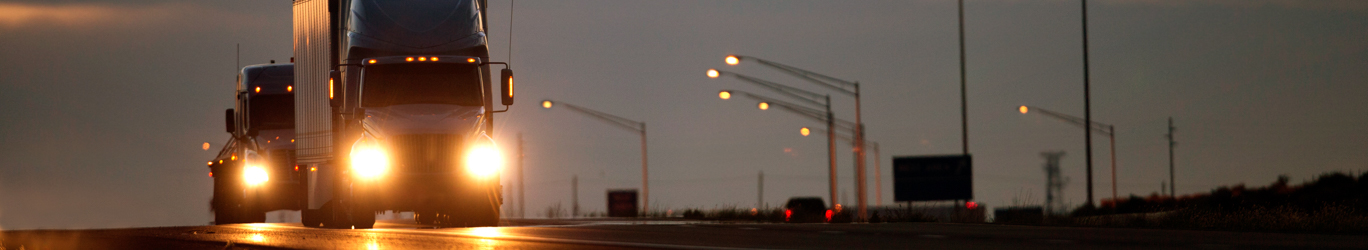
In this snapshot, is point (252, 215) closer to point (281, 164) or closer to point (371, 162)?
point (281, 164)

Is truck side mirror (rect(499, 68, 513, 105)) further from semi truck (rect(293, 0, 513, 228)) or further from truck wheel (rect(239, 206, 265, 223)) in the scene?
truck wheel (rect(239, 206, 265, 223))

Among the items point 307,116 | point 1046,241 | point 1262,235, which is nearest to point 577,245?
point 1046,241

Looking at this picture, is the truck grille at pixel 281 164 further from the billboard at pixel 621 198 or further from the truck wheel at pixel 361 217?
the billboard at pixel 621 198

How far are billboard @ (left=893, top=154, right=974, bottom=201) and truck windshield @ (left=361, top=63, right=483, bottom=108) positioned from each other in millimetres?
28596

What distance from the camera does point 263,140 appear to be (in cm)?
2870

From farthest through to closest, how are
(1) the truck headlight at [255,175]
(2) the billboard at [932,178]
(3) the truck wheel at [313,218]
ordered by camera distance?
(2) the billboard at [932,178], (1) the truck headlight at [255,175], (3) the truck wheel at [313,218]

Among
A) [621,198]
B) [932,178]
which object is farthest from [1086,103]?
[621,198]

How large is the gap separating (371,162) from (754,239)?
8150 millimetres

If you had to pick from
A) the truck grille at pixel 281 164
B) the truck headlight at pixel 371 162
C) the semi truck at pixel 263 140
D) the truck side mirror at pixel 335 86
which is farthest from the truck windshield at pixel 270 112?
the truck headlight at pixel 371 162

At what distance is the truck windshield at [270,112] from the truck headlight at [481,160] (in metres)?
8.60

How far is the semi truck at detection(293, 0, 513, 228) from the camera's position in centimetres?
2102

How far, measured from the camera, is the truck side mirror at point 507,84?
21.2 metres

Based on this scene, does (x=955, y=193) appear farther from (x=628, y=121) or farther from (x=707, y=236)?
(x=707, y=236)

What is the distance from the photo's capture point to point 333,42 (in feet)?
72.5
